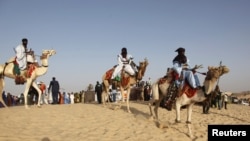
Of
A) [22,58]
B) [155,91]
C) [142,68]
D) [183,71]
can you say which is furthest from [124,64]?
[22,58]

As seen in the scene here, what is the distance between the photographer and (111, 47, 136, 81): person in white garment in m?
15.3

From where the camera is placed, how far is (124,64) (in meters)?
15.5

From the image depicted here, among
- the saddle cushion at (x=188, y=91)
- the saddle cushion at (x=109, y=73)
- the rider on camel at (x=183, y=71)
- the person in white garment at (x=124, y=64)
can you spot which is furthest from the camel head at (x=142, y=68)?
the saddle cushion at (x=188, y=91)

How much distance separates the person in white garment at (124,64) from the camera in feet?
50.2

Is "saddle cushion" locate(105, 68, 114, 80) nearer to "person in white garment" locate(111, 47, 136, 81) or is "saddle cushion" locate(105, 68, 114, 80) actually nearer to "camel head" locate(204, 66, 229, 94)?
"person in white garment" locate(111, 47, 136, 81)

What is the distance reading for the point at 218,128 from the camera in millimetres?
7742

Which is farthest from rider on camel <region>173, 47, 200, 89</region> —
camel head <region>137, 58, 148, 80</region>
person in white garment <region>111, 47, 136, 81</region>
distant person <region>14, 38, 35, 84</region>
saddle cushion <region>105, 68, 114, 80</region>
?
distant person <region>14, 38, 35, 84</region>

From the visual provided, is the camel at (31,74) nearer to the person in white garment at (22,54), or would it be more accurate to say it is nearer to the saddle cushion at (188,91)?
the person in white garment at (22,54)

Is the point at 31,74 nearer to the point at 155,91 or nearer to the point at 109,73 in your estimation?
the point at 109,73

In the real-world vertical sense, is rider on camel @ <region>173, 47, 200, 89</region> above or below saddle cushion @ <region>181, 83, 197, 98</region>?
above

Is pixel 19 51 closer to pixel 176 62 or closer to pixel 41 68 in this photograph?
pixel 41 68

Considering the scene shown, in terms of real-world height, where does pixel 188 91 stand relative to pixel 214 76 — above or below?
below

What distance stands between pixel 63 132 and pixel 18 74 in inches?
230

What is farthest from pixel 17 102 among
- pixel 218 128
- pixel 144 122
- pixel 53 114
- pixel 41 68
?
pixel 218 128
